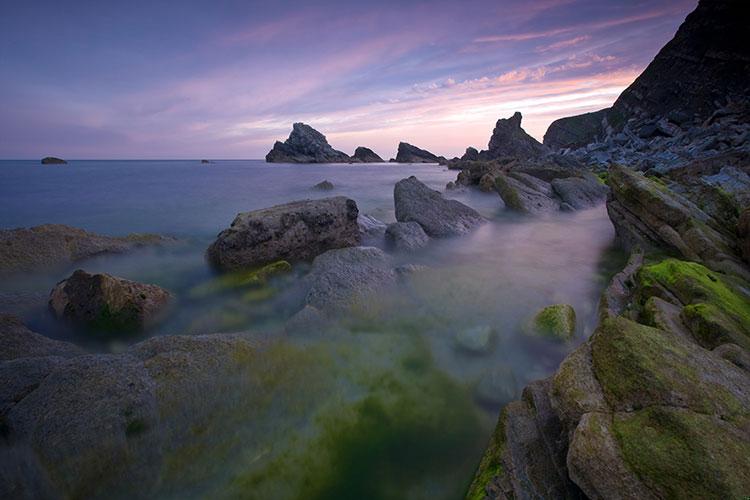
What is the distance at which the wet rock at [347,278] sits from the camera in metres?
6.88

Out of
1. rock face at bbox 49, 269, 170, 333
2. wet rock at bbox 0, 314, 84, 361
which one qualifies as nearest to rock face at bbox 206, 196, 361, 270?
rock face at bbox 49, 269, 170, 333

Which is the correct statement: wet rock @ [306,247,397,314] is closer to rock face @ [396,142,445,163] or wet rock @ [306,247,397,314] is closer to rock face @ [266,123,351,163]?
rock face @ [266,123,351,163]

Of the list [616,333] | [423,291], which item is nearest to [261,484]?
[616,333]

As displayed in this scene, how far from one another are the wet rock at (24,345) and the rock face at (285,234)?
13.2 feet

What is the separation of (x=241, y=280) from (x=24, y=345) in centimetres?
387

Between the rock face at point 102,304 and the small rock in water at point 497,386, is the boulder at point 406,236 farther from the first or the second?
the rock face at point 102,304

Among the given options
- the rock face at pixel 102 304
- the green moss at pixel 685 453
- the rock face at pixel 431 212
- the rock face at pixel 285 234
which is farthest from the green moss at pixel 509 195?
the rock face at pixel 102 304

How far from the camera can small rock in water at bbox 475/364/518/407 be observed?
186 inches

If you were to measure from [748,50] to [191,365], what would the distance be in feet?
288

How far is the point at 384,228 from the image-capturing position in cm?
1323

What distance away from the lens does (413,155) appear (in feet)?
529

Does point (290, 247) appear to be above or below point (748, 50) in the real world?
below

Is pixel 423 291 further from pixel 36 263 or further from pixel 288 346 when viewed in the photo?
pixel 36 263

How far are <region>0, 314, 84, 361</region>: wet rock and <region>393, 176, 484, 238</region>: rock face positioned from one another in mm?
10241
